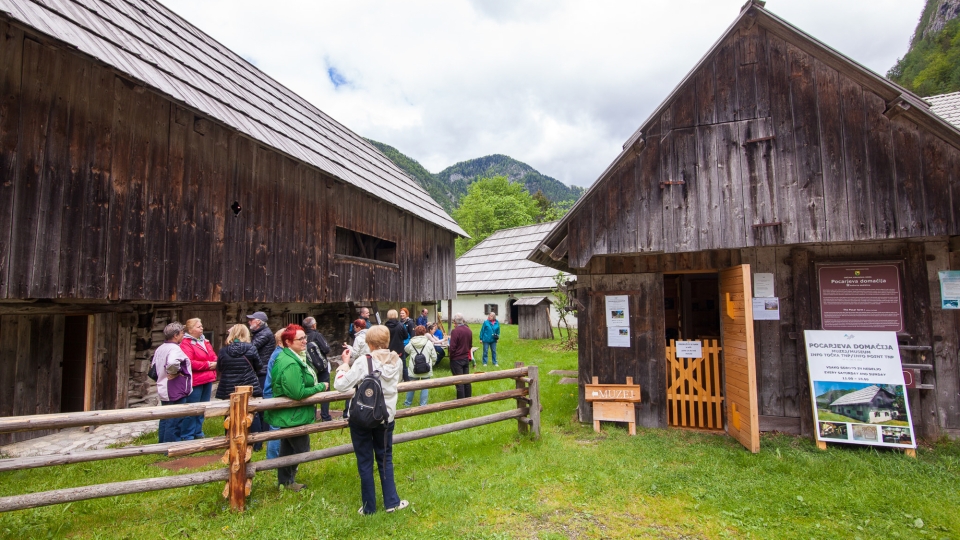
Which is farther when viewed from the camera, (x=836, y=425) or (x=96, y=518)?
(x=836, y=425)

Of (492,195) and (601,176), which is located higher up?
(492,195)

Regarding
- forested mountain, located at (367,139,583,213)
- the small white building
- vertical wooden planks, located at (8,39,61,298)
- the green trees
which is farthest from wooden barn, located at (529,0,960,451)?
forested mountain, located at (367,139,583,213)

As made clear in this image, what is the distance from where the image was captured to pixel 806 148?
20.1 ft

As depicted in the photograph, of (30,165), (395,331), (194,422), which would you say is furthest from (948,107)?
(30,165)

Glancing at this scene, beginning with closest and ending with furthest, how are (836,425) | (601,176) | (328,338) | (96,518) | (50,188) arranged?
(96,518) < (50,188) < (836,425) < (601,176) < (328,338)

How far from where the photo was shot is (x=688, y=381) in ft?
23.2

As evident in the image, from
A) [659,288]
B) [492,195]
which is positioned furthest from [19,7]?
[492,195]

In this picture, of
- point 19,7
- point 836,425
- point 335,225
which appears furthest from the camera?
point 335,225

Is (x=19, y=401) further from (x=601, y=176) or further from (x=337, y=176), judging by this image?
(x=601, y=176)

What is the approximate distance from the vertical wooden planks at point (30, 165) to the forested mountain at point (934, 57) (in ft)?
149

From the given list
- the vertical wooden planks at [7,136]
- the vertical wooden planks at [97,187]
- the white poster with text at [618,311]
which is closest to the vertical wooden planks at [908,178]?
the white poster with text at [618,311]

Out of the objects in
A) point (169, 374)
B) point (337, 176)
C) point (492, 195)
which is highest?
point (492, 195)

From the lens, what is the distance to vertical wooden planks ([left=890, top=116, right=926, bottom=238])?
5625 mm

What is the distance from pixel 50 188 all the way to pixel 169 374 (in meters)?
2.70
